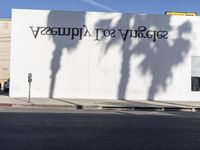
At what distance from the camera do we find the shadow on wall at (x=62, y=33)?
36.2 m

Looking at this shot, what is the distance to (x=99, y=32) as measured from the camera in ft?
121

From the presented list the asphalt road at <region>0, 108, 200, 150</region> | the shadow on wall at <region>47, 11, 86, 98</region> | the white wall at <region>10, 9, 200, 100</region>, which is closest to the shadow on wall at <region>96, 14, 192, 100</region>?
the white wall at <region>10, 9, 200, 100</region>

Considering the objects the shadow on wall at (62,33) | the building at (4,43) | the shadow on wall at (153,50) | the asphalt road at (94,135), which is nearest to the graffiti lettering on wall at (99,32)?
the shadow on wall at (62,33)

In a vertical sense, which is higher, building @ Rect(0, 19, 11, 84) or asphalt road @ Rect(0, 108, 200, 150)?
building @ Rect(0, 19, 11, 84)

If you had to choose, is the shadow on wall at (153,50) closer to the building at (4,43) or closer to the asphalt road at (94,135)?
the asphalt road at (94,135)

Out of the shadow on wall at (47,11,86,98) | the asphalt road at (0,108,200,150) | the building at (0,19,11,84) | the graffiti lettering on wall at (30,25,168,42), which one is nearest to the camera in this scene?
the asphalt road at (0,108,200,150)

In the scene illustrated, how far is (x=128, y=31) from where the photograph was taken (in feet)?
122

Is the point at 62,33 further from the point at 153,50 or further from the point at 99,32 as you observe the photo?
the point at 153,50

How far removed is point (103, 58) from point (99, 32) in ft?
5.78

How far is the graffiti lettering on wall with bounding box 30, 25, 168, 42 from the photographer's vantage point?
36.4 meters

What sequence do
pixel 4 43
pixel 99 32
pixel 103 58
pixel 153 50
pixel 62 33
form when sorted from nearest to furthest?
1. pixel 62 33
2. pixel 103 58
3. pixel 99 32
4. pixel 153 50
5. pixel 4 43

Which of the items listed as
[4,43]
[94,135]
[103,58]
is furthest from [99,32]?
[4,43]

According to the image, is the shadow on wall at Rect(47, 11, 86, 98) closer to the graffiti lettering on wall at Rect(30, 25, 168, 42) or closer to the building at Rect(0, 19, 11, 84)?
the graffiti lettering on wall at Rect(30, 25, 168, 42)

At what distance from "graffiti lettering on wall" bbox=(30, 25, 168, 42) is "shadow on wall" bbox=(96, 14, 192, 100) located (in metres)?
0.15
